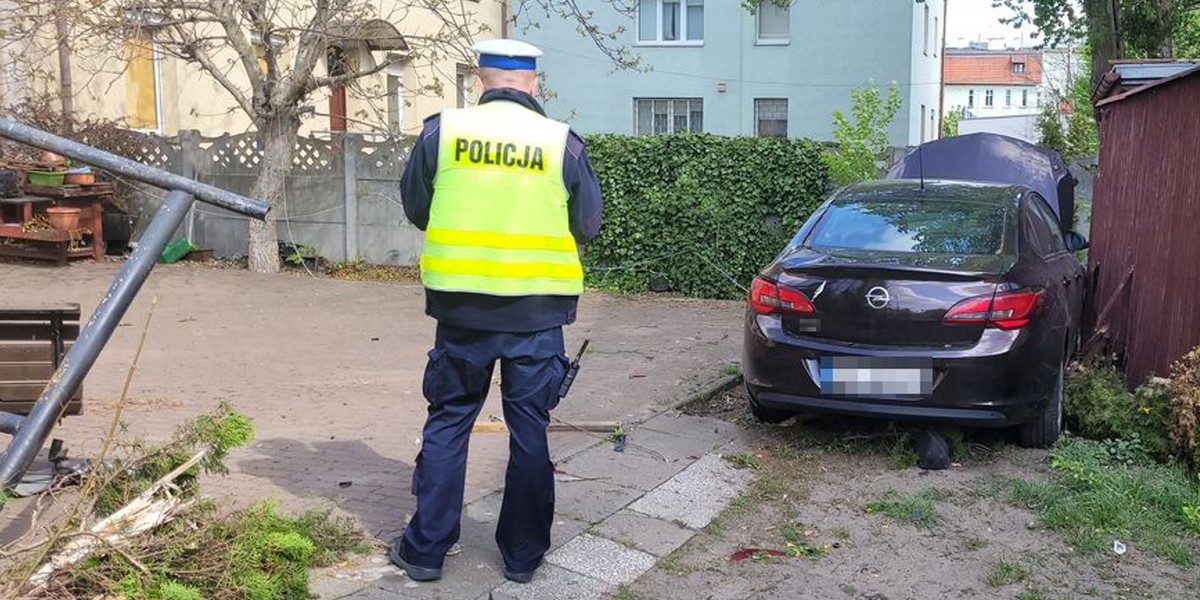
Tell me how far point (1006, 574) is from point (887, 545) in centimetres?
50

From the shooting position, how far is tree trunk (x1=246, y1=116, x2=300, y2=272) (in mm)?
12719

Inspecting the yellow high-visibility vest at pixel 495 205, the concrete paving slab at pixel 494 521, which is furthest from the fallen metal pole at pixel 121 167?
the concrete paving slab at pixel 494 521

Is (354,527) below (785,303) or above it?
below

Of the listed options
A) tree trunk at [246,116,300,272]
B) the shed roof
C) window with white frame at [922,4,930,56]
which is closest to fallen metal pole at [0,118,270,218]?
the shed roof

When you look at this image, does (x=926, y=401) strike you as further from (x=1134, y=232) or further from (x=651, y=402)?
(x=1134, y=232)

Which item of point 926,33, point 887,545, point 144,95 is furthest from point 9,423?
point 926,33

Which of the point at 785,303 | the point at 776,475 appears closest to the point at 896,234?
the point at 785,303

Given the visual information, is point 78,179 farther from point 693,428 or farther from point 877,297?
point 877,297

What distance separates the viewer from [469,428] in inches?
155

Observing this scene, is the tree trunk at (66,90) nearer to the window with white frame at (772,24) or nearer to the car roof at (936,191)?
the car roof at (936,191)

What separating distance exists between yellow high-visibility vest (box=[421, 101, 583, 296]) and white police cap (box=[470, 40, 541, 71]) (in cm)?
17

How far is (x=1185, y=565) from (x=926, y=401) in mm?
1303

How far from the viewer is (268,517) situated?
12.4 ft

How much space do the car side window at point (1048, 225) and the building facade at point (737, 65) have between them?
20.4 metres
